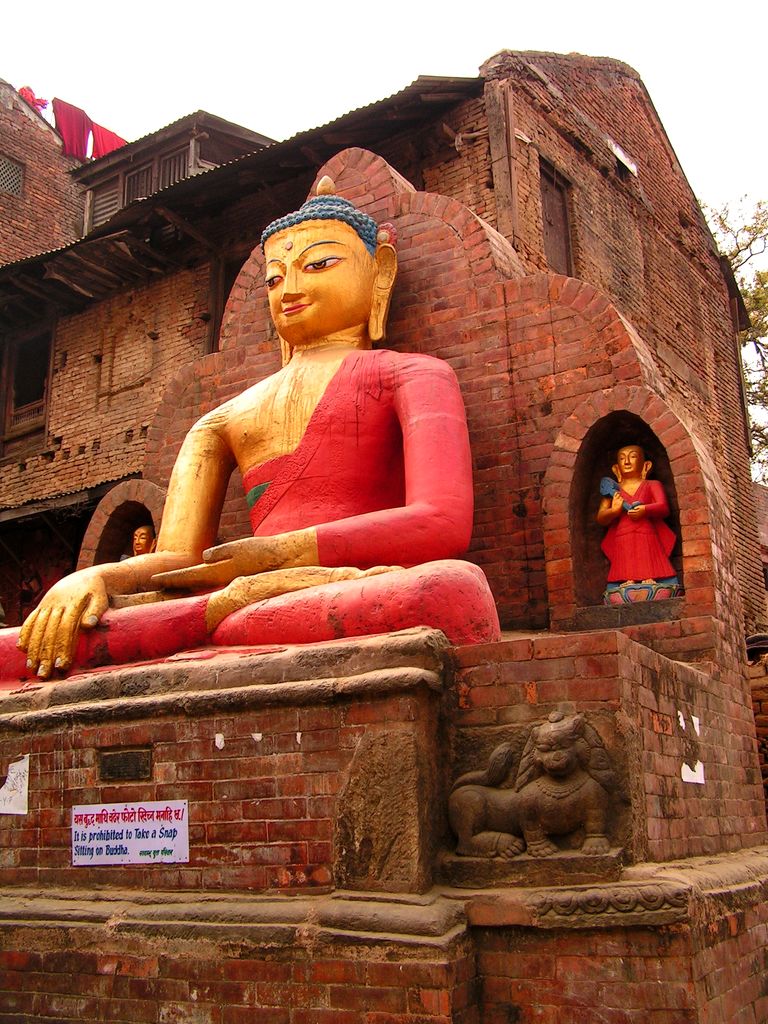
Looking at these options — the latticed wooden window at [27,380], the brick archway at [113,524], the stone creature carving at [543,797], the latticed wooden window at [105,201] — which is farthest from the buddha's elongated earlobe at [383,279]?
the latticed wooden window at [105,201]

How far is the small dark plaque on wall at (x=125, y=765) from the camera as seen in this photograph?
477 centimetres

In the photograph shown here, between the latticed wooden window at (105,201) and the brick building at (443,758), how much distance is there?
36.0ft

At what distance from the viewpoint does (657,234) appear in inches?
596

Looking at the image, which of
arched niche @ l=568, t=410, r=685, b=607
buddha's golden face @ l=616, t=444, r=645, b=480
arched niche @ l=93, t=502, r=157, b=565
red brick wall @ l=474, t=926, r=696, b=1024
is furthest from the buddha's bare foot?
arched niche @ l=93, t=502, r=157, b=565

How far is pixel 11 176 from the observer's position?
1988 centimetres

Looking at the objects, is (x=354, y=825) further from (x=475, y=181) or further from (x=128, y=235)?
(x=128, y=235)

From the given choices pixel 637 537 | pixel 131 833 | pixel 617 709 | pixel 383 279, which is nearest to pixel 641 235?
pixel 383 279

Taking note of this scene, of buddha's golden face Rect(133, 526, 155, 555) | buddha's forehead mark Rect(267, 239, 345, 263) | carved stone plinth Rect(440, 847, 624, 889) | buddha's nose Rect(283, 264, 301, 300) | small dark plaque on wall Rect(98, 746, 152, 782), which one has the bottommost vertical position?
carved stone plinth Rect(440, 847, 624, 889)

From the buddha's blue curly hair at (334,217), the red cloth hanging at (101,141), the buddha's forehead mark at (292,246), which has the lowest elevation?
the buddha's forehead mark at (292,246)

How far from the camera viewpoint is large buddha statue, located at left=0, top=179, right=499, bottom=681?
4.94 meters

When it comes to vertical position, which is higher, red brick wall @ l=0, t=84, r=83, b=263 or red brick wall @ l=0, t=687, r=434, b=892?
red brick wall @ l=0, t=84, r=83, b=263

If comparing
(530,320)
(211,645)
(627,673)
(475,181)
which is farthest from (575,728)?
(475,181)

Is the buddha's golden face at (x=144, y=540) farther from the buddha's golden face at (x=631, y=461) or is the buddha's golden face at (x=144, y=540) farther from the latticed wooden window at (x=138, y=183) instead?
the latticed wooden window at (x=138, y=183)

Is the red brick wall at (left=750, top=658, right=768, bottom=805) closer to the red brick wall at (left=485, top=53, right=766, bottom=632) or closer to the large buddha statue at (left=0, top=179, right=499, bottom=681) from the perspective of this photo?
the red brick wall at (left=485, top=53, right=766, bottom=632)
